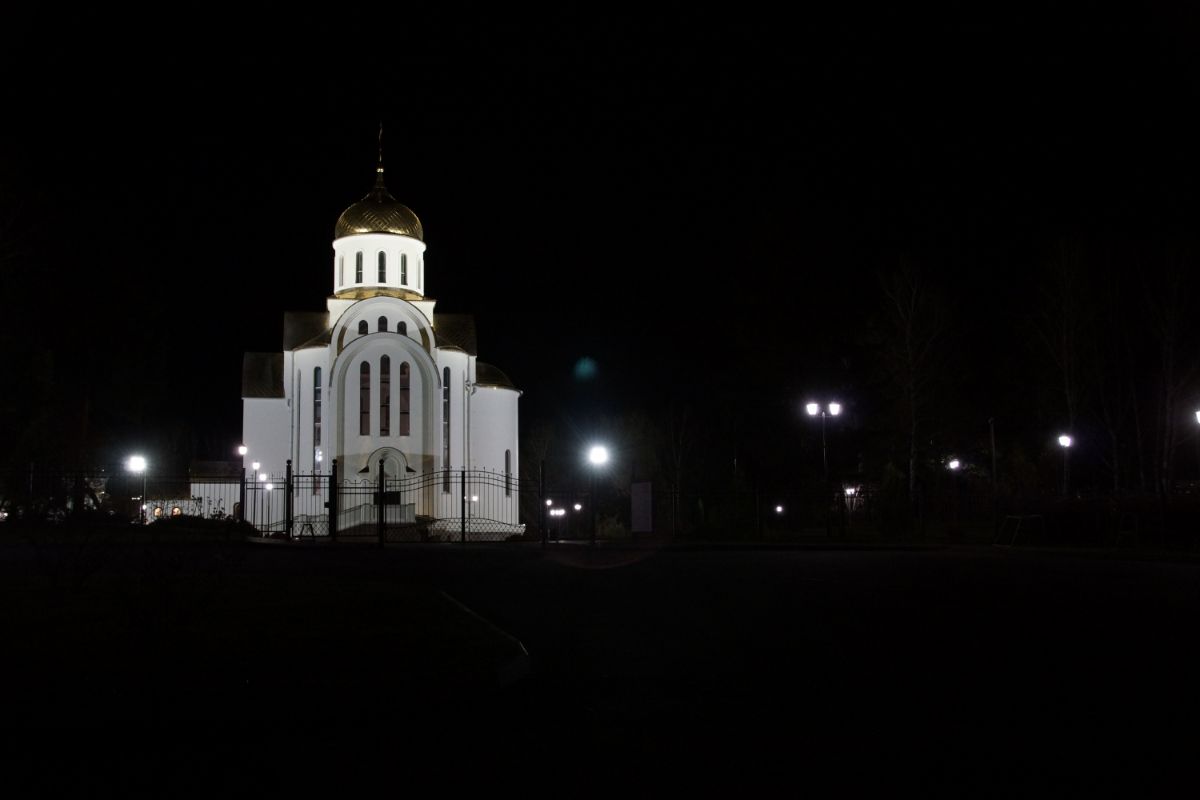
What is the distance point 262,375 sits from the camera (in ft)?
168

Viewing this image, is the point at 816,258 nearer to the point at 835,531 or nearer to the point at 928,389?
the point at 928,389

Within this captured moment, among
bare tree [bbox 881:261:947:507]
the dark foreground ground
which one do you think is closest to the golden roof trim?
bare tree [bbox 881:261:947:507]

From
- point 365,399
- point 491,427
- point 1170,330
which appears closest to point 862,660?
point 1170,330

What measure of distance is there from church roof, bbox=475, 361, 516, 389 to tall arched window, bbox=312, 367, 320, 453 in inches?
293

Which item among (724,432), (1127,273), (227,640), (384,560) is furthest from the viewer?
(724,432)

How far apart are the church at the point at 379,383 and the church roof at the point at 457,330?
0.08m

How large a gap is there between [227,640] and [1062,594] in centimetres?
933

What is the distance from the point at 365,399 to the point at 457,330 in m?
7.80

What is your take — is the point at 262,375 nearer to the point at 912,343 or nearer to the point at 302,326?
the point at 302,326

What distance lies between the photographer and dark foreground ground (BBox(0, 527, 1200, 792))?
215 inches

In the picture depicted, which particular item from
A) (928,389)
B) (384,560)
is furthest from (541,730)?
(928,389)

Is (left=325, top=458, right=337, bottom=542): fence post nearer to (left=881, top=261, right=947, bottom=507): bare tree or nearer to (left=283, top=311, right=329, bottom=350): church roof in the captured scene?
(left=881, top=261, right=947, bottom=507): bare tree

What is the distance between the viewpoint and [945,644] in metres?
8.66

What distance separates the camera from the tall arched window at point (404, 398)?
46906mm
